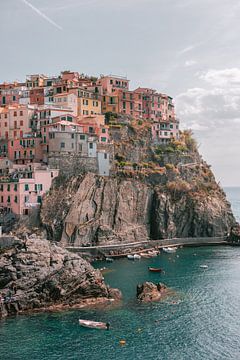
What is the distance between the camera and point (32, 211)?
99.6m

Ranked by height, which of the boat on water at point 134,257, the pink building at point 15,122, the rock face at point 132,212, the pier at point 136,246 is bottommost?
the boat on water at point 134,257

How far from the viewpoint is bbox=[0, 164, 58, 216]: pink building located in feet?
322

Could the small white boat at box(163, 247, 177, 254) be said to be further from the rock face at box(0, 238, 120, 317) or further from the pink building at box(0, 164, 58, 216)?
the rock face at box(0, 238, 120, 317)

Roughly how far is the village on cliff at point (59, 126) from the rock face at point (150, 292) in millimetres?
33477

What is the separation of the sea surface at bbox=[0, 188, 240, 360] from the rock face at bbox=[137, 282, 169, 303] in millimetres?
1233

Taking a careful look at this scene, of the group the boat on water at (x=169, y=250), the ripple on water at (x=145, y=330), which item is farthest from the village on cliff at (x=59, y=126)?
the ripple on water at (x=145, y=330)

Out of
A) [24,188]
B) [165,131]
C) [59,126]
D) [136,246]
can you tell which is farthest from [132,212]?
[165,131]

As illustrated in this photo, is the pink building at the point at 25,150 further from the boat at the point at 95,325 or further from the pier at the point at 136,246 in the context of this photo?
the boat at the point at 95,325

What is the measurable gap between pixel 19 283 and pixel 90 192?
41.7 meters

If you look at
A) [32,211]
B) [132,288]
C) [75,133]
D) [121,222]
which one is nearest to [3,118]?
[75,133]

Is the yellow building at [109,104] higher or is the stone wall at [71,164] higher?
the yellow building at [109,104]

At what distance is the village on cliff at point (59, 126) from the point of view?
100250 mm

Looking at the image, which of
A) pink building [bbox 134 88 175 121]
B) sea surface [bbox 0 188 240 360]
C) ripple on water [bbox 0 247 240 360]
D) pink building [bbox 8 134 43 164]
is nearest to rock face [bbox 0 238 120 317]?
sea surface [bbox 0 188 240 360]

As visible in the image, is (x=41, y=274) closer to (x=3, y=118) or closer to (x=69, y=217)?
(x=69, y=217)
